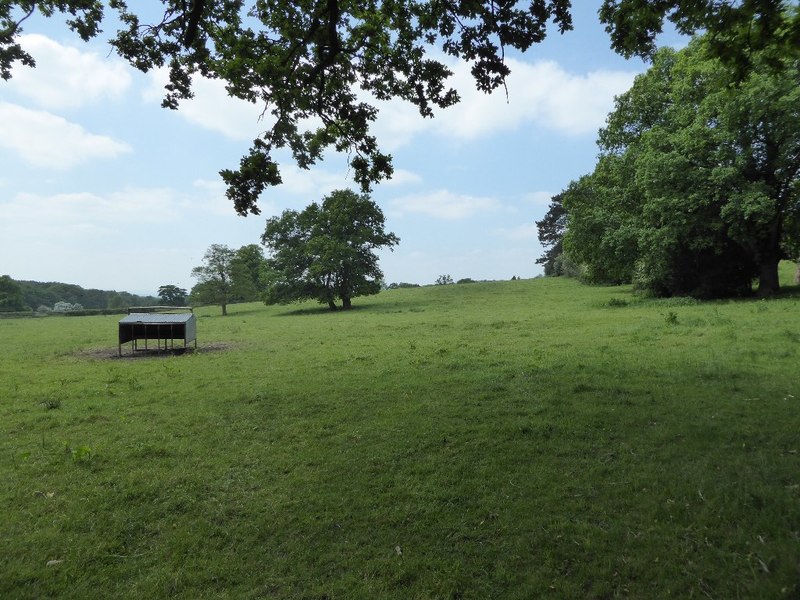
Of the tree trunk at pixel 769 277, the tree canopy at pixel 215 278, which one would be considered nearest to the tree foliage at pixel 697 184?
the tree trunk at pixel 769 277

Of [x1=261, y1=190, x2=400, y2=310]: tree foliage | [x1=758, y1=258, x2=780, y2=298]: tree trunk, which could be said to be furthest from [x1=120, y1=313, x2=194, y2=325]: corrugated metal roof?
[x1=758, y1=258, x2=780, y2=298]: tree trunk

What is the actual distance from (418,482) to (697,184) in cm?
2362

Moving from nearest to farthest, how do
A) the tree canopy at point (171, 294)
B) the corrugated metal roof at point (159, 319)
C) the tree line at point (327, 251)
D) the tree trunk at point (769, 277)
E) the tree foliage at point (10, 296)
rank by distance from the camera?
the corrugated metal roof at point (159, 319)
the tree trunk at point (769, 277)
the tree line at point (327, 251)
the tree foliage at point (10, 296)
the tree canopy at point (171, 294)

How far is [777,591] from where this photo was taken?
10.9 feet

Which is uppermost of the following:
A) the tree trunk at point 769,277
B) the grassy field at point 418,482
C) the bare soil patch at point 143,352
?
the tree trunk at point 769,277

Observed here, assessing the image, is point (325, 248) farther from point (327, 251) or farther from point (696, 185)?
point (696, 185)

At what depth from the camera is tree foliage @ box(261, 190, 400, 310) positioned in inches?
1598

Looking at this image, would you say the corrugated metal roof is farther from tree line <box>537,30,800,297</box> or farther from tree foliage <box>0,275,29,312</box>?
tree foliage <box>0,275,29,312</box>

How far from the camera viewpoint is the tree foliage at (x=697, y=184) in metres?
20.6

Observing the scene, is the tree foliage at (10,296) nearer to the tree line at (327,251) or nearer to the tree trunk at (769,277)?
the tree line at (327,251)

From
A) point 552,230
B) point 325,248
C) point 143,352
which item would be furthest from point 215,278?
point 552,230

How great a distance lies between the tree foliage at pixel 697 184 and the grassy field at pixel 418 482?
44.4 ft

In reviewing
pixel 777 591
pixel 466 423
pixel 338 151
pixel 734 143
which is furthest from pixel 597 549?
pixel 734 143

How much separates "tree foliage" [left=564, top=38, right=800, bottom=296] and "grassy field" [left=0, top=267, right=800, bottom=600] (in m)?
13.5
